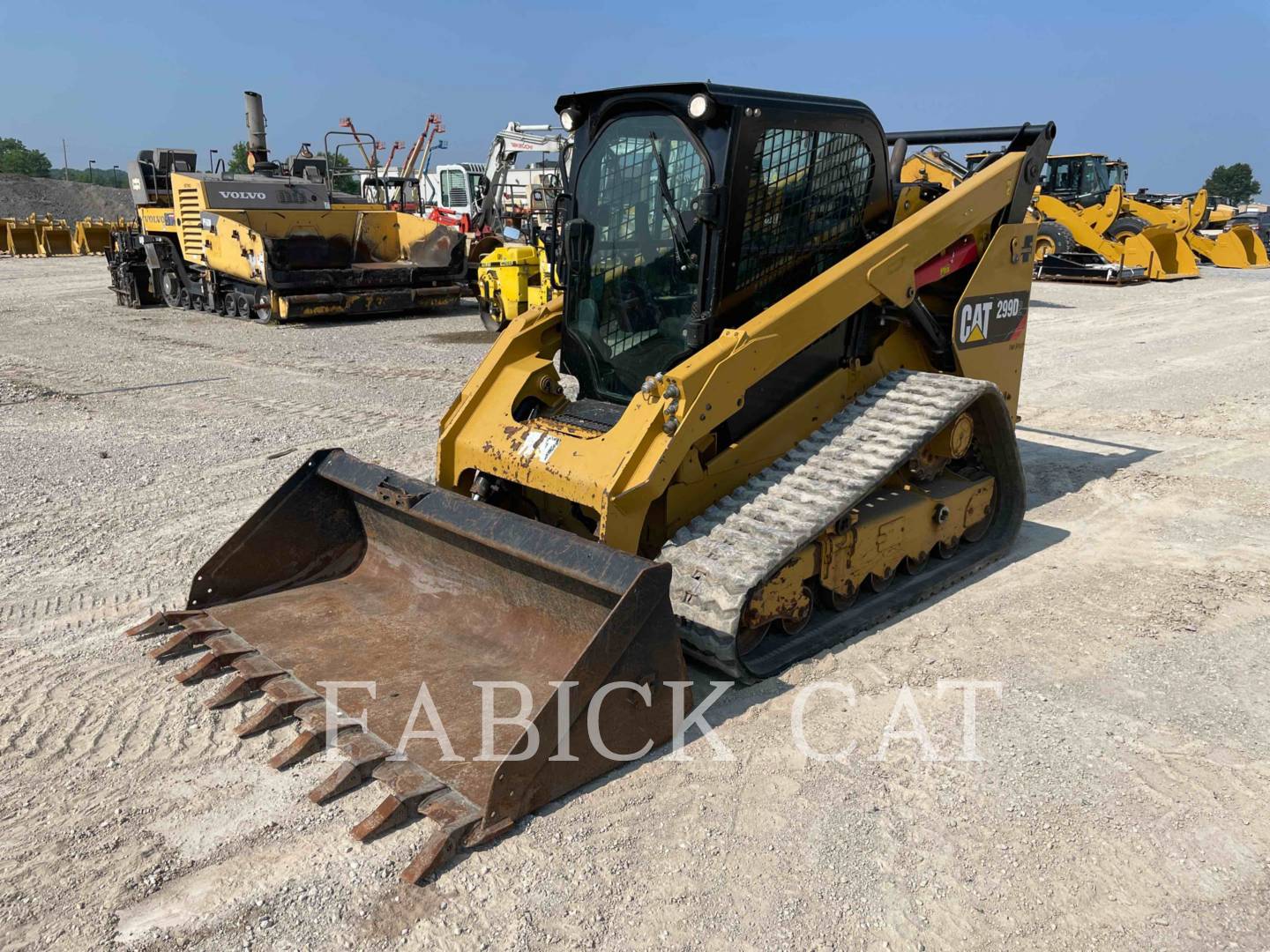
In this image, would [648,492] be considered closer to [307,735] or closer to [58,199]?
[307,735]

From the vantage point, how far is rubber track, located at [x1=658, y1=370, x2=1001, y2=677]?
11.0 ft

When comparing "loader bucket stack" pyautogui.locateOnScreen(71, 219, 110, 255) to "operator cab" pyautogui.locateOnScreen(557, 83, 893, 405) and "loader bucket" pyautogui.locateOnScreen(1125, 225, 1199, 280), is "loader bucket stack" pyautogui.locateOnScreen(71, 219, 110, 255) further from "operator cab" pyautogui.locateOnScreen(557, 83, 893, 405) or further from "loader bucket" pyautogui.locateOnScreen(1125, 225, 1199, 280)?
"operator cab" pyautogui.locateOnScreen(557, 83, 893, 405)

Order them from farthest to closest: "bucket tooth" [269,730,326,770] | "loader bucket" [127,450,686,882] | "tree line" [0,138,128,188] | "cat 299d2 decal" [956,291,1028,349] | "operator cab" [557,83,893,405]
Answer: "tree line" [0,138,128,188], "cat 299d2 decal" [956,291,1028,349], "operator cab" [557,83,893,405], "bucket tooth" [269,730,326,770], "loader bucket" [127,450,686,882]

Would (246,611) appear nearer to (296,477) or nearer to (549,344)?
(296,477)

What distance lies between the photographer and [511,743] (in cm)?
309

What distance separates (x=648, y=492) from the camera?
3.60 m

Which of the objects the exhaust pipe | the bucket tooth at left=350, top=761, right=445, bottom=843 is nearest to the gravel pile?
the exhaust pipe

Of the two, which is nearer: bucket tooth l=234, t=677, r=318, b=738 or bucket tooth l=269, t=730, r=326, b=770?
bucket tooth l=269, t=730, r=326, b=770

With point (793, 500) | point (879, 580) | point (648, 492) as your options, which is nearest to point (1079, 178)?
point (879, 580)

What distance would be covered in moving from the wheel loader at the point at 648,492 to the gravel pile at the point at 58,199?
42.8 m

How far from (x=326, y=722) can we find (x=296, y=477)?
4.70 ft

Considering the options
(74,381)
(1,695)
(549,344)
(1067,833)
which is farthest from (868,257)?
(74,381)

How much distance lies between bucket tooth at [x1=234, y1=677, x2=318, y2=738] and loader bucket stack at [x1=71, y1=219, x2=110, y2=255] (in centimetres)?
3017

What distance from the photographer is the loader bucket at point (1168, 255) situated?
2002 cm
